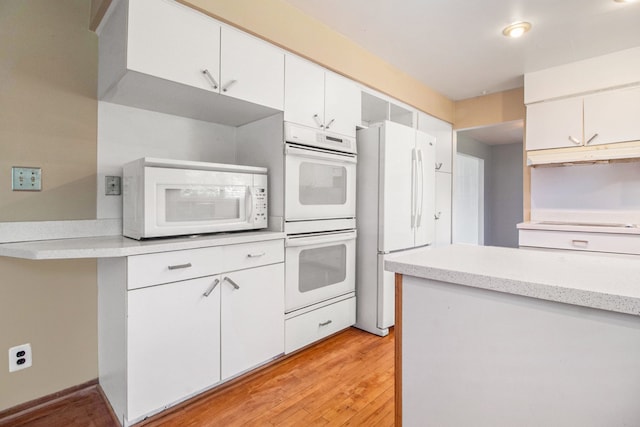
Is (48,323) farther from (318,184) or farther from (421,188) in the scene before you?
(421,188)

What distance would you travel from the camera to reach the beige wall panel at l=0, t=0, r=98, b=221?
154cm

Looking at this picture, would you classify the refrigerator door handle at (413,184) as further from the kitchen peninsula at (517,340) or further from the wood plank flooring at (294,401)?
the kitchen peninsula at (517,340)

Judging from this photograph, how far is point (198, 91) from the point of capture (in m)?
1.70

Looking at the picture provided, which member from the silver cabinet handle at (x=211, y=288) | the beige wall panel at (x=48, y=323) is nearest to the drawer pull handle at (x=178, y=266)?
→ the silver cabinet handle at (x=211, y=288)

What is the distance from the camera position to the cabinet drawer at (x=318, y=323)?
6.84 ft

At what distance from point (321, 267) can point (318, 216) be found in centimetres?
38

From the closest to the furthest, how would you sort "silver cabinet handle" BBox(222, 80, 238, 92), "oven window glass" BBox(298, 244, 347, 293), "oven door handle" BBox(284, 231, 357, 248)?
"silver cabinet handle" BBox(222, 80, 238, 92) < "oven door handle" BBox(284, 231, 357, 248) < "oven window glass" BBox(298, 244, 347, 293)

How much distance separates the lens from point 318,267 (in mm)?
2277

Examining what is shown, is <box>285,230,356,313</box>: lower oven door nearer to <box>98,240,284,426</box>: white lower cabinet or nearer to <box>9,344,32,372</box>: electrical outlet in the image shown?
<box>98,240,284,426</box>: white lower cabinet

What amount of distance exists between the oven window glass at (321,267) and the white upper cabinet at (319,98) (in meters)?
0.89

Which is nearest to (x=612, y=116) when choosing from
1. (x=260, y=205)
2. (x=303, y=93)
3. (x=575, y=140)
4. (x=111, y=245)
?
(x=575, y=140)

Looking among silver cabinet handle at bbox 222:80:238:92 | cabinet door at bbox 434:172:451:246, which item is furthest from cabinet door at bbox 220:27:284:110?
cabinet door at bbox 434:172:451:246

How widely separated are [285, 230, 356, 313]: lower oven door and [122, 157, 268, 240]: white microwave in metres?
0.33

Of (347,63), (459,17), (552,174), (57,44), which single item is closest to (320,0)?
(347,63)
